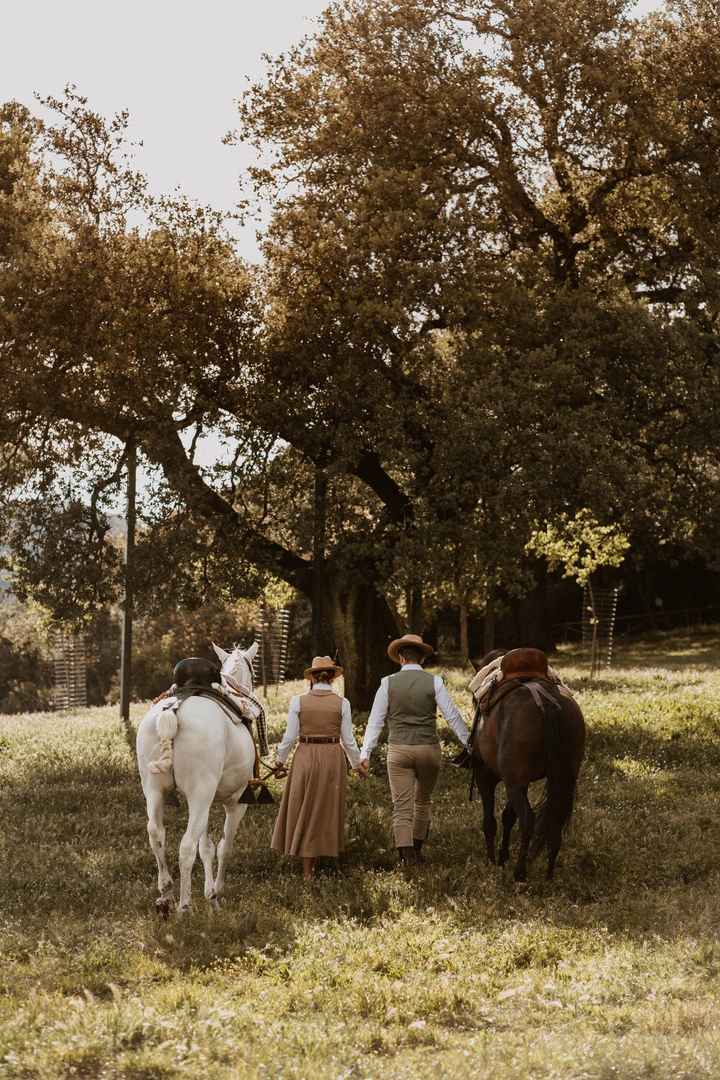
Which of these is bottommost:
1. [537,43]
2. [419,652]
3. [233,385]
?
[419,652]

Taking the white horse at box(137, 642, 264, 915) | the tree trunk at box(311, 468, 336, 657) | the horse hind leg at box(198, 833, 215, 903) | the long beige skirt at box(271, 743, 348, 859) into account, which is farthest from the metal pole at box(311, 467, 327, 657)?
the horse hind leg at box(198, 833, 215, 903)

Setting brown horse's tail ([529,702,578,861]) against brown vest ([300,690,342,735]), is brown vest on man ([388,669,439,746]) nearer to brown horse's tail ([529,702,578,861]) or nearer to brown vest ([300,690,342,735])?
brown vest ([300,690,342,735])

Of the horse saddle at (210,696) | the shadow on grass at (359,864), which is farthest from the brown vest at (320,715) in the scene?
the shadow on grass at (359,864)

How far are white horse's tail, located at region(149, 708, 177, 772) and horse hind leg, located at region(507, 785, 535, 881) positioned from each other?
3.83 metres

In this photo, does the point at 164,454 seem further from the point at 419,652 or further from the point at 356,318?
the point at 419,652

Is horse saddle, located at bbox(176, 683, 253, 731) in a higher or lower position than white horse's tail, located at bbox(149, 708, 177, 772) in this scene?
higher

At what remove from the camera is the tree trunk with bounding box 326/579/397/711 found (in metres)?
25.3

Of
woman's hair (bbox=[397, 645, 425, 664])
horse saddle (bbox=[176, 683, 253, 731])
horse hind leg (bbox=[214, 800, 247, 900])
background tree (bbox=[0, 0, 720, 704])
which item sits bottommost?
horse hind leg (bbox=[214, 800, 247, 900])

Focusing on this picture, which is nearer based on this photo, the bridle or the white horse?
the white horse

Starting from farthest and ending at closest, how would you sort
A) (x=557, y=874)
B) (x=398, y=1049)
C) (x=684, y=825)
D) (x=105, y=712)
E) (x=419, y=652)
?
(x=105, y=712) → (x=684, y=825) → (x=419, y=652) → (x=557, y=874) → (x=398, y=1049)

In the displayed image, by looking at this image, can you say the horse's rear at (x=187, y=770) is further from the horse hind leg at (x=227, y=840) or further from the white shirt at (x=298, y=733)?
the white shirt at (x=298, y=733)

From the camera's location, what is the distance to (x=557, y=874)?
1327cm

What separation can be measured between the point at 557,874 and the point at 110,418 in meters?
12.9

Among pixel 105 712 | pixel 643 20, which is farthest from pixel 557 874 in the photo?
pixel 105 712
